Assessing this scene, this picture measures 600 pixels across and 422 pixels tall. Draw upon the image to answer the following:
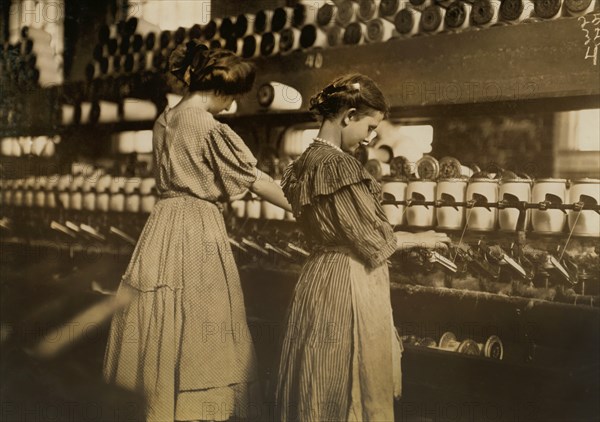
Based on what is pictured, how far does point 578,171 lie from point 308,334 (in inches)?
45.8

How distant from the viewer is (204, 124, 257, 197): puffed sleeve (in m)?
2.26

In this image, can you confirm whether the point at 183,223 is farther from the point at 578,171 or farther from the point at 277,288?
the point at 578,171

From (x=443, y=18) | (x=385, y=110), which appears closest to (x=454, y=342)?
(x=385, y=110)

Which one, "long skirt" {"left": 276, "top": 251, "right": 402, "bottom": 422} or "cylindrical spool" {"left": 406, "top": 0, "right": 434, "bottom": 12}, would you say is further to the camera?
"cylindrical spool" {"left": 406, "top": 0, "right": 434, "bottom": 12}

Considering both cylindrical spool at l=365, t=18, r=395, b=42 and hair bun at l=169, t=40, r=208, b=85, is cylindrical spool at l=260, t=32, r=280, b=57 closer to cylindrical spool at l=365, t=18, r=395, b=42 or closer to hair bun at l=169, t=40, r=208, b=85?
cylindrical spool at l=365, t=18, r=395, b=42

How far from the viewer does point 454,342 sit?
2463mm

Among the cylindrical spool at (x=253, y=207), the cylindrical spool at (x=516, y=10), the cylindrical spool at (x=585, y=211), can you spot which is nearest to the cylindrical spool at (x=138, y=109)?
the cylindrical spool at (x=253, y=207)

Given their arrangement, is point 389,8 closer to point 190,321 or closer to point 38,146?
point 190,321

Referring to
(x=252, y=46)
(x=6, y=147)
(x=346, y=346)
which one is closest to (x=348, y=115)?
(x=346, y=346)

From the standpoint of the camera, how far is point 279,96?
2.92 metres

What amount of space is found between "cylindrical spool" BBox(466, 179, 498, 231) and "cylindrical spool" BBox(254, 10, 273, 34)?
119 centimetres

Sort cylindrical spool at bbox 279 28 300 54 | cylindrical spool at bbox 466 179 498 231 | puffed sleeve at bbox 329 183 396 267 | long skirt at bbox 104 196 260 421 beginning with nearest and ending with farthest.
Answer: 1. puffed sleeve at bbox 329 183 396 267
2. long skirt at bbox 104 196 260 421
3. cylindrical spool at bbox 466 179 498 231
4. cylindrical spool at bbox 279 28 300 54

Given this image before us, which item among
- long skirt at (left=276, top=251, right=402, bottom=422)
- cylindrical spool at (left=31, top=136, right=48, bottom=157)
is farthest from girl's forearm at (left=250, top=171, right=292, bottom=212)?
cylindrical spool at (left=31, top=136, right=48, bottom=157)

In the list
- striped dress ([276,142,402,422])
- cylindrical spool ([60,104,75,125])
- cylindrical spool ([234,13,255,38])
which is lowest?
striped dress ([276,142,402,422])
